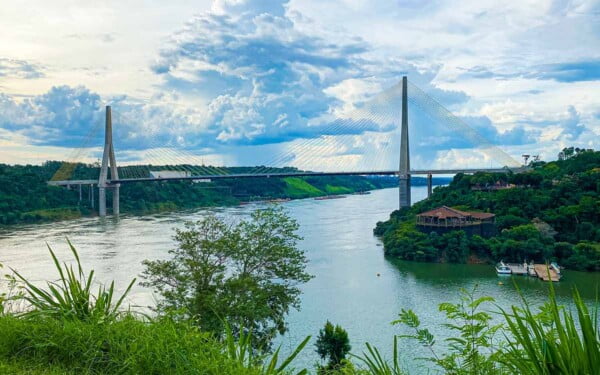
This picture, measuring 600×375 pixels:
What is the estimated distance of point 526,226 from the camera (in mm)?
14688

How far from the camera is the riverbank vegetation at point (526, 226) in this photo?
13.7 m

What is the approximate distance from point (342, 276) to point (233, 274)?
5972 mm

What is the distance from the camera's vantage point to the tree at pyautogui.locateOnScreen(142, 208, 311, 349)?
17.2 feet

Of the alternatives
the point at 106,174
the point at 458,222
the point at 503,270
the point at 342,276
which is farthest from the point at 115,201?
the point at 503,270

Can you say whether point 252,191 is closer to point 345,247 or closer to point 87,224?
point 87,224

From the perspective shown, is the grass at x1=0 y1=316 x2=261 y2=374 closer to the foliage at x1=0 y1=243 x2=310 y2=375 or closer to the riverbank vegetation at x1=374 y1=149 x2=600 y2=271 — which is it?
the foliage at x1=0 y1=243 x2=310 y2=375

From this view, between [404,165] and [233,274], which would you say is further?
[404,165]

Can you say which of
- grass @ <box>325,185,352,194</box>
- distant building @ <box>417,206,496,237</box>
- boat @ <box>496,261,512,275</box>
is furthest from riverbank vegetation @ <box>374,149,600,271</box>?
grass @ <box>325,185,352,194</box>

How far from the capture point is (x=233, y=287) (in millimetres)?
5371

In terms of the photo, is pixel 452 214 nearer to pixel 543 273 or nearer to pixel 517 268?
pixel 517 268

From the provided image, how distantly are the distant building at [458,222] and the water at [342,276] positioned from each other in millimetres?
1588

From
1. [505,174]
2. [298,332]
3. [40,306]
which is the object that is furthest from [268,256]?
[505,174]

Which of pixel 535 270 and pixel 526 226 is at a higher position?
pixel 526 226

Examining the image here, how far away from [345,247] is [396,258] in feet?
5.65
